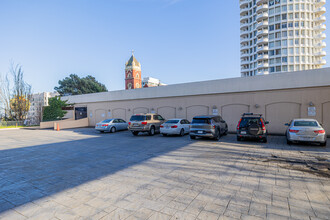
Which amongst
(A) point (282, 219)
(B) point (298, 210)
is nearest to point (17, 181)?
(A) point (282, 219)

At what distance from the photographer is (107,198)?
4016 millimetres

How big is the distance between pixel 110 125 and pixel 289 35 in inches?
2521

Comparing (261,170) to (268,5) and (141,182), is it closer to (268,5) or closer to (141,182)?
(141,182)

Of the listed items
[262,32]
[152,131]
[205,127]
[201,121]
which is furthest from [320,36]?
[152,131]

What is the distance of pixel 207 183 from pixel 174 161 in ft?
7.74

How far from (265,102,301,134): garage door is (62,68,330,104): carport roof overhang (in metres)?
1.50

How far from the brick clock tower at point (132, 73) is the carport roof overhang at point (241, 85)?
44146 millimetres

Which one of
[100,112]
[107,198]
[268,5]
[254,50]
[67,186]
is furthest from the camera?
[254,50]

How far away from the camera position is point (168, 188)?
14.9 feet

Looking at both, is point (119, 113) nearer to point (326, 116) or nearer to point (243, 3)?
point (326, 116)

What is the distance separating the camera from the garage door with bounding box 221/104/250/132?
16.8m

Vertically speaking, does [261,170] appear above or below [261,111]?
below

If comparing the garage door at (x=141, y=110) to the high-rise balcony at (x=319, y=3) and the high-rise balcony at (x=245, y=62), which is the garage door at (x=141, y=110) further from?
the high-rise balcony at (x=319, y=3)

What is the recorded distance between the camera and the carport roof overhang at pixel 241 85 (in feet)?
46.3
